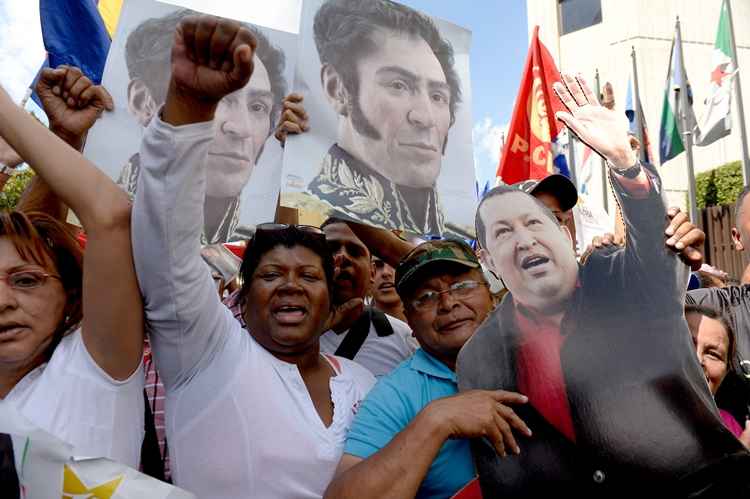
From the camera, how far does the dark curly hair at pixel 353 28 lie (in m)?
2.50

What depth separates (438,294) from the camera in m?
2.11

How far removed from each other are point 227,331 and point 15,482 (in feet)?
1.93

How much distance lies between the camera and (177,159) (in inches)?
58.7

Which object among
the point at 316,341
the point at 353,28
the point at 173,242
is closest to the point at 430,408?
the point at 316,341

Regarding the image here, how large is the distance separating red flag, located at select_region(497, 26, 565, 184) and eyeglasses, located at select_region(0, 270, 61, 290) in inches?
99.9

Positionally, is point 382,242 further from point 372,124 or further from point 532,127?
point 532,127

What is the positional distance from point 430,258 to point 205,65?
0.94 meters

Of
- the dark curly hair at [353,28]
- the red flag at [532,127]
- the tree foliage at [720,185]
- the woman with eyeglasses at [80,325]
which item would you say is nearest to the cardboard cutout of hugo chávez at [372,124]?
→ the dark curly hair at [353,28]

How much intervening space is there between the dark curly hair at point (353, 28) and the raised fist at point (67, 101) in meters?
0.78

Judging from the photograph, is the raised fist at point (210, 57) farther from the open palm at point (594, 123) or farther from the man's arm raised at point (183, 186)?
the open palm at point (594, 123)

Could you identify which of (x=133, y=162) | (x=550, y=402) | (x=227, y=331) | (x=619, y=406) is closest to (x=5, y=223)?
(x=227, y=331)

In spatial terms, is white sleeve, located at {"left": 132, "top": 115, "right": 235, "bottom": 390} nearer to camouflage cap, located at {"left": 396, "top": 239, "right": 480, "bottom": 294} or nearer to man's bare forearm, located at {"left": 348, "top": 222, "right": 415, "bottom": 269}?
camouflage cap, located at {"left": 396, "top": 239, "right": 480, "bottom": 294}

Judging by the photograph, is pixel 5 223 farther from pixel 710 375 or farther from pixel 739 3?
pixel 739 3

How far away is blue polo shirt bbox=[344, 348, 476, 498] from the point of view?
6.04ft
